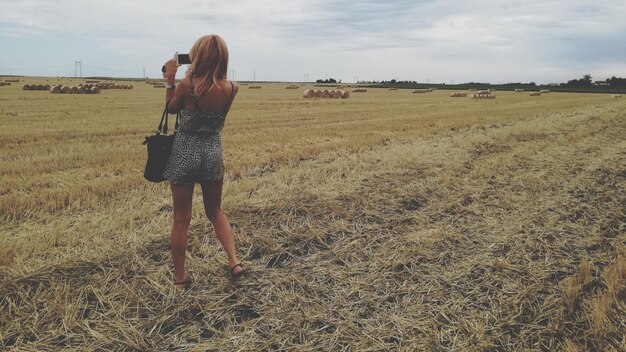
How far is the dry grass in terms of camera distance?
3246 mm

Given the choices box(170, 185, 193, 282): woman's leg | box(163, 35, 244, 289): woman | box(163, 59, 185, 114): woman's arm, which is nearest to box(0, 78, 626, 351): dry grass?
box(170, 185, 193, 282): woman's leg

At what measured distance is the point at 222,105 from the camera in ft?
11.6

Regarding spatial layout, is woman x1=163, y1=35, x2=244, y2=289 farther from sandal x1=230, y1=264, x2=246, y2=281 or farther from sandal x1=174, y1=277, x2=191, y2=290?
sandal x1=230, y1=264, x2=246, y2=281

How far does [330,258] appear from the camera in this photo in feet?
14.9

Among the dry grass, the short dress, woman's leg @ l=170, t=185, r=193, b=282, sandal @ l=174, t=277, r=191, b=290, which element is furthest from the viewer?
sandal @ l=174, t=277, r=191, b=290

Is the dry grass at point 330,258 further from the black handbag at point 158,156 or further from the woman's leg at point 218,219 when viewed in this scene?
the black handbag at point 158,156

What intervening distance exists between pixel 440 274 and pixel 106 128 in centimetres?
1284

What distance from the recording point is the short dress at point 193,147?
3496mm

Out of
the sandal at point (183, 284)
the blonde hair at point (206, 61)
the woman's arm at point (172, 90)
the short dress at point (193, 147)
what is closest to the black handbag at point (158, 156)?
the short dress at point (193, 147)

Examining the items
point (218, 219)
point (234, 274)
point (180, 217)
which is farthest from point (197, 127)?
point (234, 274)

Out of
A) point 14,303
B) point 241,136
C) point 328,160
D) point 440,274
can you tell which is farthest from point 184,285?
point 241,136

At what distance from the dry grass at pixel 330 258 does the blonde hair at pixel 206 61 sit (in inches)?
71.2

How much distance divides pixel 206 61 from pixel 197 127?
21.4 inches

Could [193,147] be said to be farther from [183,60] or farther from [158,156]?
[183,60]
